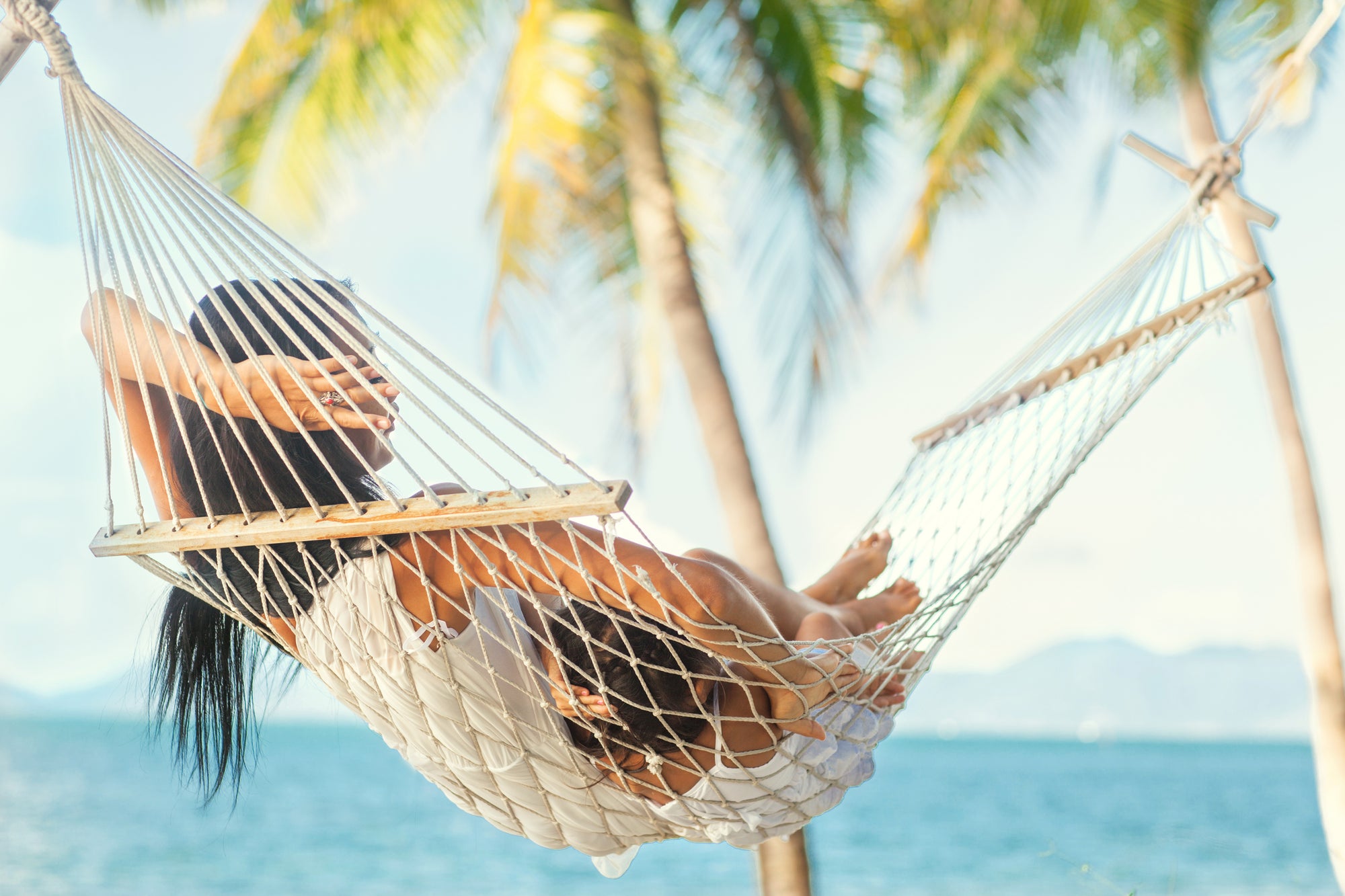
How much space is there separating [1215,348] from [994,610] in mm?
8430

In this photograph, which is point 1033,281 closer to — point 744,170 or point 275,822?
point 275,822

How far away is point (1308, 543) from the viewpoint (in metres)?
→ 3.21

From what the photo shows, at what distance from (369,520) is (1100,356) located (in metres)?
1.24

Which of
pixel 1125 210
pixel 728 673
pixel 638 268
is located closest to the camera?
pixel 728 673

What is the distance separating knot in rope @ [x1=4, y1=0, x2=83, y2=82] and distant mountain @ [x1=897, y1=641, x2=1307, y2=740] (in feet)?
101

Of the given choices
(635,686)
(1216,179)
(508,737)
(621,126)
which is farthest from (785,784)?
(621,126)

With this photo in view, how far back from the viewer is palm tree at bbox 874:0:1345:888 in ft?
9.82

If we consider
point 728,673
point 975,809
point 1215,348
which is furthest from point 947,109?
point 1215,348

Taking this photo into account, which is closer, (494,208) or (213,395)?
(213,395)

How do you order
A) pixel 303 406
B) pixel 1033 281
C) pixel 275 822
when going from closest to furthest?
1. pixel 303 406
2. pixel 275 822
3. pixel 1033 281

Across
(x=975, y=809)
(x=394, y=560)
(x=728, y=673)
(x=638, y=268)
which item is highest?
(x=638, y=268)

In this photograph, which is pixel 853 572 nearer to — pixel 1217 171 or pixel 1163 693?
pixel 1217 171

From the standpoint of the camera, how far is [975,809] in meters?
18.0

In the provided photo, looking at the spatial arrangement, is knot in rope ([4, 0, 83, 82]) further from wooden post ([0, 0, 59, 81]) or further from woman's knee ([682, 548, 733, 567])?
woman's knee ([682, 548, 733, 567])
